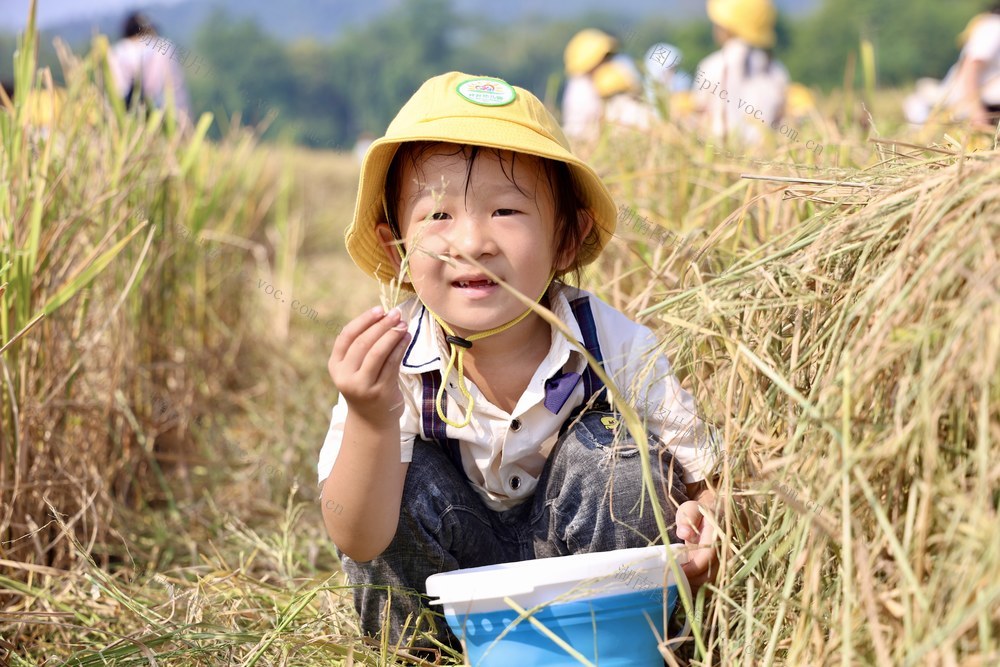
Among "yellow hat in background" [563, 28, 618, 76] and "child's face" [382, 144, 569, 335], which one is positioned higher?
"yellow hat in background" [563, 28, 618, 76]

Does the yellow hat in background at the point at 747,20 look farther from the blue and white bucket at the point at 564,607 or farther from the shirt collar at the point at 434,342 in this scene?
the blue and white bucket at the point at 564,607

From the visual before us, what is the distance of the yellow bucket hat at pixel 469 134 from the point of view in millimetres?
1280

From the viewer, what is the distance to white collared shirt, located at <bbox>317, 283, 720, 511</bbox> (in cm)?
133

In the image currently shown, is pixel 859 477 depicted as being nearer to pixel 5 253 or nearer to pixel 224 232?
pixel 5 253

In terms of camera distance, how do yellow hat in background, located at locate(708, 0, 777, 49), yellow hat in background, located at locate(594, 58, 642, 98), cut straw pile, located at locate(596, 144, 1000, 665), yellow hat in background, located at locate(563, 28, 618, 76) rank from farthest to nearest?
yellow hat in background, located at locate(563, 28, 618, 76) → yellow hat in background, located at locate(594, 58, 642, 98) → yellow hat in background, located at locate(708, 0, 777, 49) → cut straw pile, located at locate(596, 144, 1000, 665)

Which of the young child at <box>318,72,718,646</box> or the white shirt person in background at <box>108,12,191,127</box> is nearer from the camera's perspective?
the young child at <box>318,72,718,646</box>

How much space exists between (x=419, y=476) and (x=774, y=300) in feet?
1.76

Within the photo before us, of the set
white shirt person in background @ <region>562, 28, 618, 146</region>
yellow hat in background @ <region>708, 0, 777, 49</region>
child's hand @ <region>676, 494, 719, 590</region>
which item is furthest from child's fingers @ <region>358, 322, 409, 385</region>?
white shirt person in background @ <region>562, 28, 618, 146</region>

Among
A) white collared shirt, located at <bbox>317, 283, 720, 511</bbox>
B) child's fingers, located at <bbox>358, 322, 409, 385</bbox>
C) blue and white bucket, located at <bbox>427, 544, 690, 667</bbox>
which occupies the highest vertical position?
child's fingers, located at <bbox>358, 322, 409, 385</bbox>

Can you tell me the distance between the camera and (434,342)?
4.59 ft

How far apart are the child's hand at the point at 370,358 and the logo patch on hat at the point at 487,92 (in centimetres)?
35

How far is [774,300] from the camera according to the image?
44.5 inches

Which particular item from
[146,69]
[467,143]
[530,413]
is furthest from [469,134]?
[146,69]

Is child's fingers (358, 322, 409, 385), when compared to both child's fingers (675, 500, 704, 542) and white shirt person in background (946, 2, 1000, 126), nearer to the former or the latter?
child's fingers (675, 500, 704, 542)
